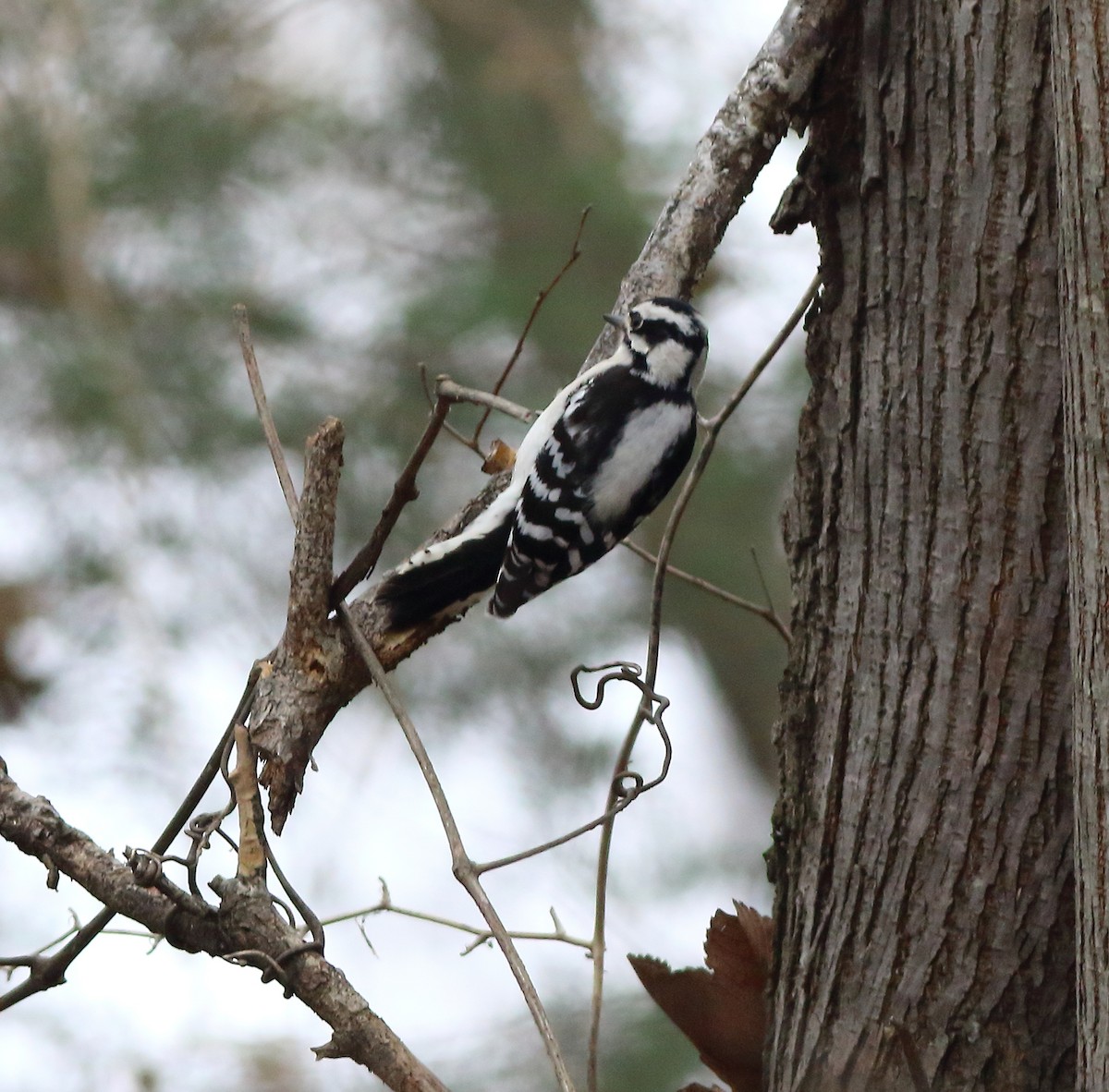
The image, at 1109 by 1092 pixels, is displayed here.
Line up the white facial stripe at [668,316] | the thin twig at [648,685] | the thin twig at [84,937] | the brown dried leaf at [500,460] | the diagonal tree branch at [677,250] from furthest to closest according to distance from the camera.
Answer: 1. the brown dried leaf at [500,460]
2. the white facial stripe at [668,316]
3. the thin twig at [648,685]
4. the diagonal tree branch at [677,250]
5. the thin twig at [84,937]

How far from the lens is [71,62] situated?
4.86 m

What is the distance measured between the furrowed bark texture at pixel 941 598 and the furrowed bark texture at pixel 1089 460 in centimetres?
19

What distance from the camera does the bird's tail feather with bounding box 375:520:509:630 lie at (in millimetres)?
1621

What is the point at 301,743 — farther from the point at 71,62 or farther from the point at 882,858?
the point at 71,62

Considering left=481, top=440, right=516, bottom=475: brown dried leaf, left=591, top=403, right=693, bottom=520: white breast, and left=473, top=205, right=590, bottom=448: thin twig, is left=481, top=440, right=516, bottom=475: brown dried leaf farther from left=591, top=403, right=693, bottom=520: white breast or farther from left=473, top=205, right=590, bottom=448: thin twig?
left=591, top=403, right=693, bottom=520: white breast

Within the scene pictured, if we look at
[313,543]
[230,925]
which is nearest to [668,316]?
[313,543]

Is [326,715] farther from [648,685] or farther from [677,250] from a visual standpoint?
[677,250]

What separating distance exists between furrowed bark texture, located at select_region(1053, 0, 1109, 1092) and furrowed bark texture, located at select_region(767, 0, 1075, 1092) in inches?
7.6

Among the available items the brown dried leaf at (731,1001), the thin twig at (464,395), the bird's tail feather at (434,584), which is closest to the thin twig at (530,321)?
the thin twig at (464,395)

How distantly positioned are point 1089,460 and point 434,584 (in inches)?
33.5

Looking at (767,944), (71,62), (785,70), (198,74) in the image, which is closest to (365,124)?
→ (198,74)

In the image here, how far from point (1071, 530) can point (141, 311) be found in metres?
4.51

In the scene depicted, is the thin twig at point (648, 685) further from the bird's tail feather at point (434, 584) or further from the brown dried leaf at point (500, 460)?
the brown dried leaf at point (500, 460)

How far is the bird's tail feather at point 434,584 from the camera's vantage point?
63.8 inches
